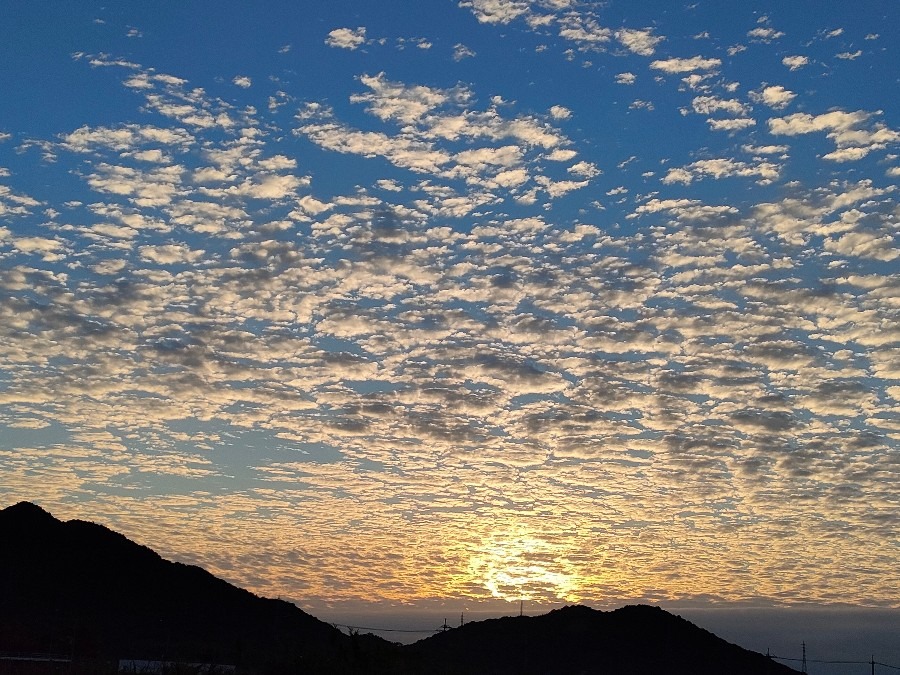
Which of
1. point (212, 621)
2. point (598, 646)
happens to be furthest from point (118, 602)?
point (598, 646)

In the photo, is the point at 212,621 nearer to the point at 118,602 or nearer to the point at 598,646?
the point at 118,602

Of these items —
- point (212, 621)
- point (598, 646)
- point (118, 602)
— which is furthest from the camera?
point (598, 646)

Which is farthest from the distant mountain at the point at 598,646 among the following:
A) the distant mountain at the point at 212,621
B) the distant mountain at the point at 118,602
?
the distant mountain at the point at 118,602

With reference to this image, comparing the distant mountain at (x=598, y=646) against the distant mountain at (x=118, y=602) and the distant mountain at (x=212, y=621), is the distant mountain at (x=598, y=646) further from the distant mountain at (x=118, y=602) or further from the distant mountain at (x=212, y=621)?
the distant mountain at (x=118, y=602)

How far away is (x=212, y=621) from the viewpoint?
113 m

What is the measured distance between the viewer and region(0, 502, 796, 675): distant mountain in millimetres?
103938

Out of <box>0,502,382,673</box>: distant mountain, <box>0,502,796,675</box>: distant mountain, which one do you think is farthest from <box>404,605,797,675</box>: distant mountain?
<box>0,502,382,673</box>: distant mountain

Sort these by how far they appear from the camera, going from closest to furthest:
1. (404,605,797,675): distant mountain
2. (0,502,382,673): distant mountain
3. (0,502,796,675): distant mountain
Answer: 1. (0,502,382,673): distant mountain
2. (0,502,796,675): distant mountain
3. (404,605,797,675): distant mountain

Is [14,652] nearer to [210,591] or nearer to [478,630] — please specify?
[210,591]

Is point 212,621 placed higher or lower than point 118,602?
lower

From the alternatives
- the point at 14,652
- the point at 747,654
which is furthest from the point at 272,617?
the point at 747,654

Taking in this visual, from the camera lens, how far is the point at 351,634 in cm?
3762

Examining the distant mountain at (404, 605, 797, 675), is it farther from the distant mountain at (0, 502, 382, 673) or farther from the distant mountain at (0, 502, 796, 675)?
the distant mountain at (0, 502, 382, 673)

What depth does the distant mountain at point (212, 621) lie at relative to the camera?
104m
